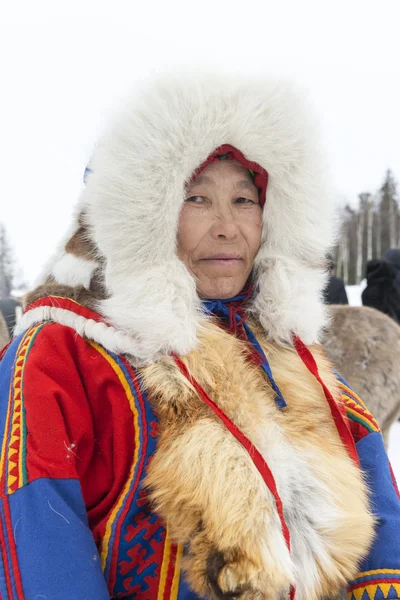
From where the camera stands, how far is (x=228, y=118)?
121cm

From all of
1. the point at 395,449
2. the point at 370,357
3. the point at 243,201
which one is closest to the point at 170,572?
the point at 243,201

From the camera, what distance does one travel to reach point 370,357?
136 inches

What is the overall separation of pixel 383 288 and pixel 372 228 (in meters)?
24.8

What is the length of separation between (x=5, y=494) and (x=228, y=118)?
3.08ft

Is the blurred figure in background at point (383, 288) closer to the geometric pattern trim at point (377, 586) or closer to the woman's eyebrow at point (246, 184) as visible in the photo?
the woman's eyebrow at point (246, 184)

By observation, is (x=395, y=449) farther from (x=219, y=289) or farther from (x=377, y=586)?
(x=219, y=289)

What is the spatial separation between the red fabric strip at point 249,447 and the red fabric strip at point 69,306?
23 cm

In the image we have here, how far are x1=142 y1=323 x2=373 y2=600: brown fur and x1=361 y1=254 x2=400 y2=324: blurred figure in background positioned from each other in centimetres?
A: 392

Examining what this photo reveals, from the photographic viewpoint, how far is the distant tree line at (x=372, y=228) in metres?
26.0

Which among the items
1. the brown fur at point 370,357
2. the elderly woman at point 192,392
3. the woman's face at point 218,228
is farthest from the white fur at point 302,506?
the brown fur at point 370,357

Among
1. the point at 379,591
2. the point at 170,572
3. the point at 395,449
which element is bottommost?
the point at 395,449

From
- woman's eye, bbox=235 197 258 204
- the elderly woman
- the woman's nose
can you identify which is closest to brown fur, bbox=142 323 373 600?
the elderly woman

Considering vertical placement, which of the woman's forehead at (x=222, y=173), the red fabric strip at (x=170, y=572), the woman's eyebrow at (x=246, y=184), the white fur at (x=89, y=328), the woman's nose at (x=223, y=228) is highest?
the woman's forehead at (x=222, y=173)

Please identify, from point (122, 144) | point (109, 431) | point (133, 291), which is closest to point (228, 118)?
point (122, 144)
